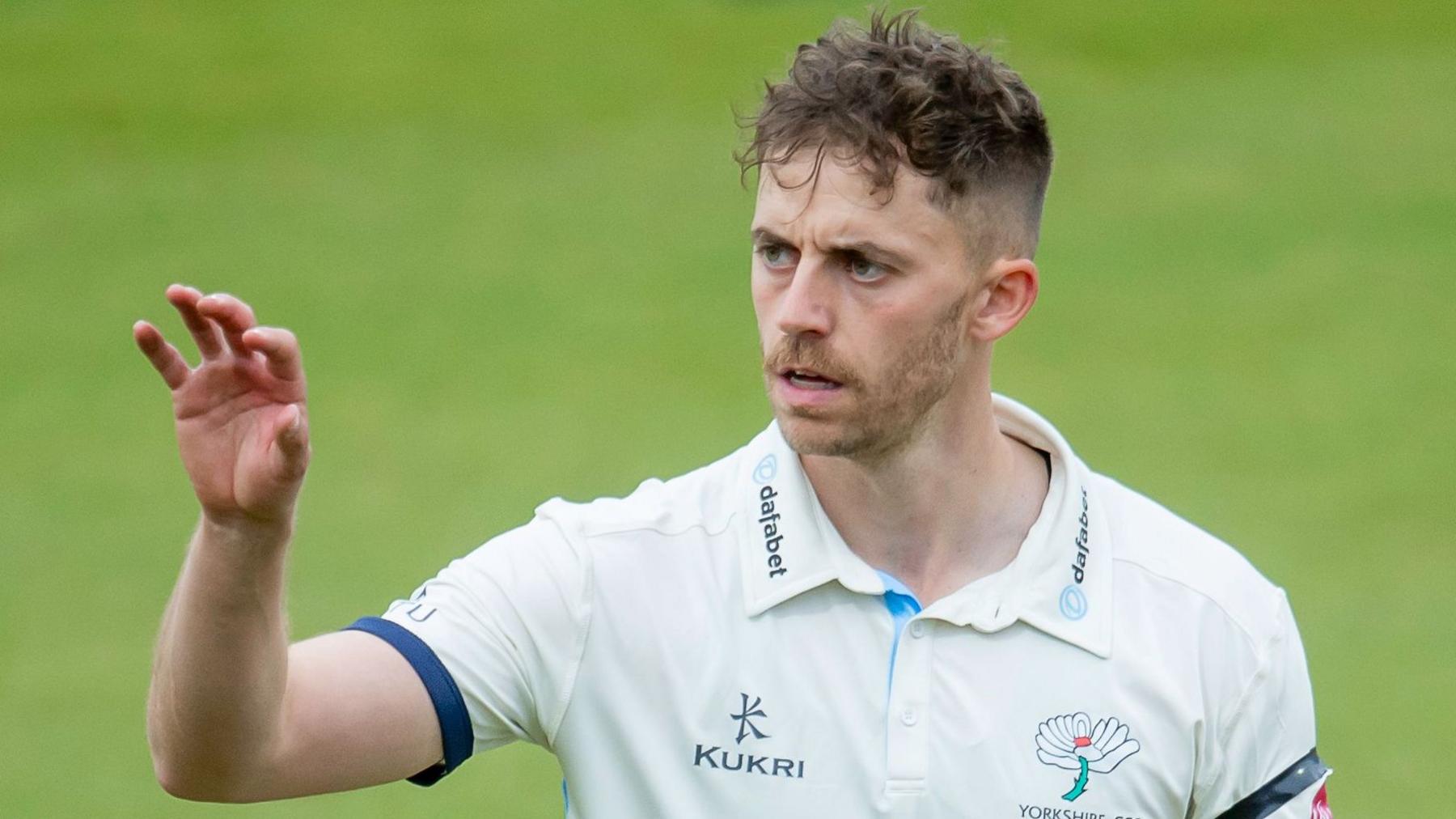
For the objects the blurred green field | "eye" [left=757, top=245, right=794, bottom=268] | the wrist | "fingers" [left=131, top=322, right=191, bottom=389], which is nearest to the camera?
"fingers" [left=131, top=322, right=191, bottom=389]

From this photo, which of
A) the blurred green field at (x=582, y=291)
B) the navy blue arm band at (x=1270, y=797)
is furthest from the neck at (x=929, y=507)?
the blurred green field at (x=582, y=291)

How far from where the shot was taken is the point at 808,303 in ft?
12.5

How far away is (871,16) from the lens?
4.20 meters

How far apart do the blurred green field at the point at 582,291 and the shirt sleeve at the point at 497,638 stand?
182 inches

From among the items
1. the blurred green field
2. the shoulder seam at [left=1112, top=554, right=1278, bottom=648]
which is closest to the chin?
the shoulder seam at [left=1112, top=554, right=1278, bottom=648]

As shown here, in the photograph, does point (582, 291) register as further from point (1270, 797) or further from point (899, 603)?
point (1270, 797)

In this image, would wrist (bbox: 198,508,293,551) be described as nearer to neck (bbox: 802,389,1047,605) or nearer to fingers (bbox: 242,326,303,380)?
fingers (bbox: 242,326,303,380)

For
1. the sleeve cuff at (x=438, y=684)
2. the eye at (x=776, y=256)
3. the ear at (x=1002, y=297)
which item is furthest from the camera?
the ear at (x=1002, y=297)

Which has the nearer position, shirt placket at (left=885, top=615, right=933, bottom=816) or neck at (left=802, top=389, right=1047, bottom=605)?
shirt placket at (left=885, top=615, right=933, bottom=816)

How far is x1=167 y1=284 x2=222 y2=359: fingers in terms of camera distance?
3094 mm

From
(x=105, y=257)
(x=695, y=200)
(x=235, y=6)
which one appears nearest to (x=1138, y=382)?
(x=695, y=200)

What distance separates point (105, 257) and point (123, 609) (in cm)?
442

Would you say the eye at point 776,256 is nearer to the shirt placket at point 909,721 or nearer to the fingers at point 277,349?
the shirt placket at point 909,721

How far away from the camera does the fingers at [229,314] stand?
10.1 ft
